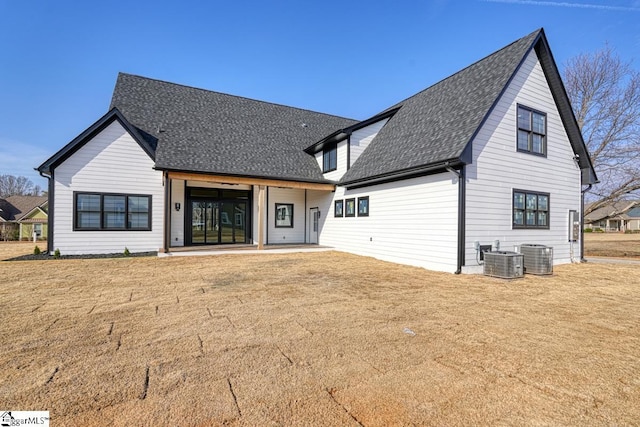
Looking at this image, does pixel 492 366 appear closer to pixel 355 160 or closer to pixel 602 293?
pixel 602 293

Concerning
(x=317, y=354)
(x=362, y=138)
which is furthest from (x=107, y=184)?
(x=317, y=354)

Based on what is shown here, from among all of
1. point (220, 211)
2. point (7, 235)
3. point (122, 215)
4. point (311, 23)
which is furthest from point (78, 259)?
point (7, 235)

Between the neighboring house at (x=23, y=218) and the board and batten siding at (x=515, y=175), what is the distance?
28.2 metres

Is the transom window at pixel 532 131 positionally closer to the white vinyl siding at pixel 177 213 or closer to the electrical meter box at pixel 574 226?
the electrical meter box at pixel 574 226

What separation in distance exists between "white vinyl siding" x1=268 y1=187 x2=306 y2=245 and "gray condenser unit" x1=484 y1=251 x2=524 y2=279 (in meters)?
10.1

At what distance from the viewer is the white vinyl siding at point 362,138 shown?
14.1m

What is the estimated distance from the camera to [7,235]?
2200 centimetres

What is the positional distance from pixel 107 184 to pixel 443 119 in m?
13.1

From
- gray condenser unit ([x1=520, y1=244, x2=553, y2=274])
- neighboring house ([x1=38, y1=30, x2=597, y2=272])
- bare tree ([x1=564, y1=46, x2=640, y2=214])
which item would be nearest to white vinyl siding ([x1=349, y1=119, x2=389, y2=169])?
neighboring house ([x1=38, y1=30, x2=597, y2=272])

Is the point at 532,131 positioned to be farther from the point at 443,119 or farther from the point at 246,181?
the point at 246,181

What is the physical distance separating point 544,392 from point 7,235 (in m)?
31.6

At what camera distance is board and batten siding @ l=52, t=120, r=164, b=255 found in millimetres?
11414

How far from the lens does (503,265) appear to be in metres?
8.13

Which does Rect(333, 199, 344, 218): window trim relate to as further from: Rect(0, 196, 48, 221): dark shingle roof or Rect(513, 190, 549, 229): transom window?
Rect(0, 196, 48, 221): dark shingle roof
